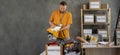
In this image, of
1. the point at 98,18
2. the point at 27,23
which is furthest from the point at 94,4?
the point at 27,23

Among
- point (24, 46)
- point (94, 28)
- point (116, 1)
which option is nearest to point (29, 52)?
point (24, 46)

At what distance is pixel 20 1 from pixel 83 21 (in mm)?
1643

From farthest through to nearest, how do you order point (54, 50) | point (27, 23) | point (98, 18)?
1. point (27, 23)
2. point (98, 18)
3. point (54, 50)

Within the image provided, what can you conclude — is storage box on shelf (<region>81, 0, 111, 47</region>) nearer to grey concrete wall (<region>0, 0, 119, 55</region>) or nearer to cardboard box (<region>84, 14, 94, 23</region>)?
cardboard box (<region>84, 14, 94, 23</region>)

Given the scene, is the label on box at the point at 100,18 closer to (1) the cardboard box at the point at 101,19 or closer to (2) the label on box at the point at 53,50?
(1) the cardboard box at the point at 101,19

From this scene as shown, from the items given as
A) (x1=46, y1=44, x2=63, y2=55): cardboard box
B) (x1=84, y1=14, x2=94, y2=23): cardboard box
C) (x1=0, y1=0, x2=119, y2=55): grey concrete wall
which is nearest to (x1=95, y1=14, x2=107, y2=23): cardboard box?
(x1=84, y1=14, x2=94, y2=23): cardboard box

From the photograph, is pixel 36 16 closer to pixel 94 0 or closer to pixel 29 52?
pixel 29 52

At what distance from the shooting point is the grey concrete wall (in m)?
6.83

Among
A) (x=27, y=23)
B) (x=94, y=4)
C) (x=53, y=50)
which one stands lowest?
(x=53, y=50)

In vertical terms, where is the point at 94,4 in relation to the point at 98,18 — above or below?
above

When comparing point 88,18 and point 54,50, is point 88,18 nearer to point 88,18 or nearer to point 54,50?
point 88,18

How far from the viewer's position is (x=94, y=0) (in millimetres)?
6496

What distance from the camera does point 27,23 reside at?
22.6 feet

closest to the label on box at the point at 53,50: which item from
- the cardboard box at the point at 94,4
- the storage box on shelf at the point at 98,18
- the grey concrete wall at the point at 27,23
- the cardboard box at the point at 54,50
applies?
the cardboard box at the point at 54,50
